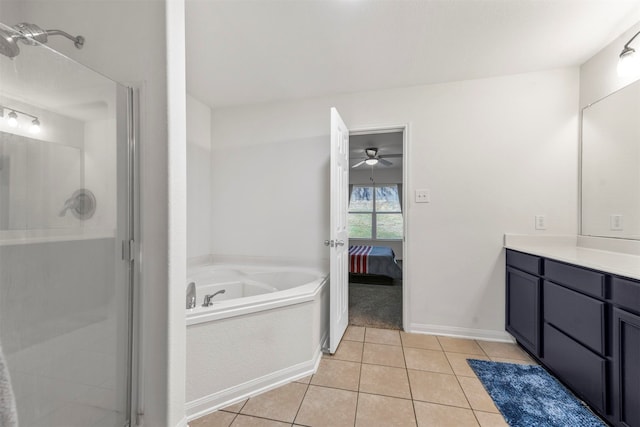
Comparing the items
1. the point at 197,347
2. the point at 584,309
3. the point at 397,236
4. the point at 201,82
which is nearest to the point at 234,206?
the point at 201,82

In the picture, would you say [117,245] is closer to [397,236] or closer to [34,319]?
[34,319]

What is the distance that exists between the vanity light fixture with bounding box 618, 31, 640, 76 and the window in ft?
14.4

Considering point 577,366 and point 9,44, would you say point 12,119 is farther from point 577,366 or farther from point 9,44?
point 577,366

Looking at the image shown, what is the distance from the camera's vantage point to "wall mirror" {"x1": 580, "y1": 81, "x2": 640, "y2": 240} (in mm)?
1705

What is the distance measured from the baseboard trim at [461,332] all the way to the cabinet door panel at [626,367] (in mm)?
1057

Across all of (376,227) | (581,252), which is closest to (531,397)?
(581,252)

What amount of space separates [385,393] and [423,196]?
1.66 meters

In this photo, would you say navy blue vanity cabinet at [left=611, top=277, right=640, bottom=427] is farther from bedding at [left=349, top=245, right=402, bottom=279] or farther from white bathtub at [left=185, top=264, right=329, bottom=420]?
bedding at [left=349, top=245, right=402, bottom=279]

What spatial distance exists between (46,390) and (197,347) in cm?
59

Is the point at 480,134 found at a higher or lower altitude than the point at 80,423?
higher

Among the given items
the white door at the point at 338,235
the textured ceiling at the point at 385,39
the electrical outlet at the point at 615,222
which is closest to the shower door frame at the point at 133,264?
the textured ceiling at the point at 385,39

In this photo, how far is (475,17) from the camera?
1.56m

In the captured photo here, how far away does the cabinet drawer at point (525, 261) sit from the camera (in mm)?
1816

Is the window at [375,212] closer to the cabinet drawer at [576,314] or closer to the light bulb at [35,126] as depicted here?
the cabinet drawer at [576,314]
